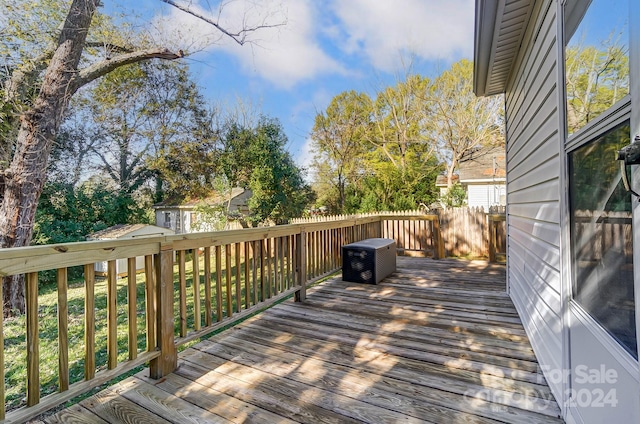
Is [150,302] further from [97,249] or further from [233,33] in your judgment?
[233,33]

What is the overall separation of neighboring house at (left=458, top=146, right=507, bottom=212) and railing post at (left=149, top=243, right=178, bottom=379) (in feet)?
45.9

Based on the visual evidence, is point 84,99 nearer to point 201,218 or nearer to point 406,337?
point 201,218

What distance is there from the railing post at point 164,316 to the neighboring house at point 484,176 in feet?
45.9

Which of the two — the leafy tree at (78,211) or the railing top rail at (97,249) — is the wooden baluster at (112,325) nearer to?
the railing top rail at (97,249)

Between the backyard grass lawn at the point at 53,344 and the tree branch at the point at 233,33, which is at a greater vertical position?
the tree branch at the point at 233,33

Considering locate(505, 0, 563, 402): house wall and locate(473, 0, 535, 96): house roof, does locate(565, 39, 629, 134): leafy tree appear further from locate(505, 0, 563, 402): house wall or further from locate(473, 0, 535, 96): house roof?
locate(473, 0, 535, 96): house roof

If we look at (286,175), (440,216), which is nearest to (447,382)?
(440,216)

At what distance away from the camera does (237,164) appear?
11.9 m

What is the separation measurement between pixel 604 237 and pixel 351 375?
1.66 m

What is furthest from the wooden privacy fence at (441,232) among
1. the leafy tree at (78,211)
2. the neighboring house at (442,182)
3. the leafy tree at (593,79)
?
the neighboring house at (442,182)

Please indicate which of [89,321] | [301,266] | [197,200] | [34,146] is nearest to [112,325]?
[89,321]

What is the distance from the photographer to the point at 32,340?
1492mm

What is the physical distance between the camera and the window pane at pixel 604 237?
1.06m

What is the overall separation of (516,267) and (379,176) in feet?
37.7
